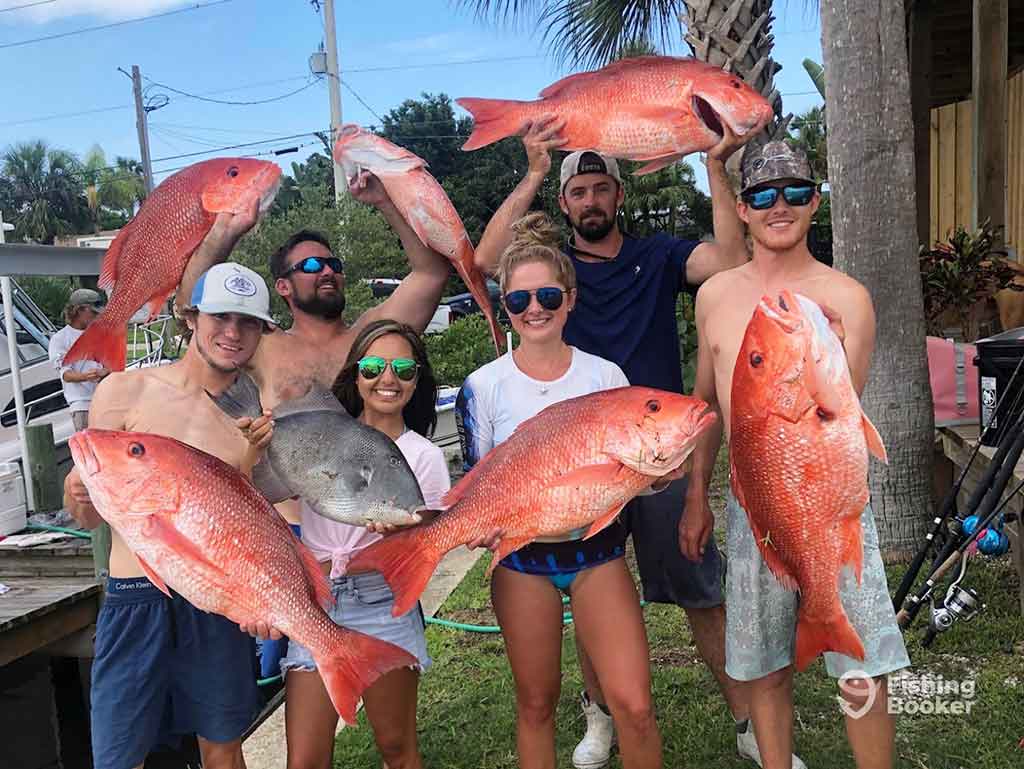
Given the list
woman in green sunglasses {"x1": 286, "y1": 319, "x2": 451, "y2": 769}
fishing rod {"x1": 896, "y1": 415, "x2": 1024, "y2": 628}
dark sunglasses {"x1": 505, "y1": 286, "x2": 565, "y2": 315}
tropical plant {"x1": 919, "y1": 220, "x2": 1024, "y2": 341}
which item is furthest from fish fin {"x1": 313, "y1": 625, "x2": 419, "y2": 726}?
tropical plant {"x1": 919, "y1": 220, "x2": 1024, "y2": 341}

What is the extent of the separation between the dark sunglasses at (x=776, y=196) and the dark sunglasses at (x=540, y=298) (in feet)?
2.02

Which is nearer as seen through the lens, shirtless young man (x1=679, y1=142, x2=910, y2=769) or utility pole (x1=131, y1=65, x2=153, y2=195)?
shirtless young man (x1=679, y1=142, x2=910, y2=769)

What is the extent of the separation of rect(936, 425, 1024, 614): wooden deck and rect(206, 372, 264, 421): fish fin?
3378 mm

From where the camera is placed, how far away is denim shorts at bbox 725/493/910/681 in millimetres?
2543

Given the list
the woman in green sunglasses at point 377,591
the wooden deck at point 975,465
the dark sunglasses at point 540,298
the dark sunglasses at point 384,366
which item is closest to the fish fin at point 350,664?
the woman in green sunglasses at point 377,591

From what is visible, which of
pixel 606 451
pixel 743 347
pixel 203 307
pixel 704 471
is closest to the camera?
pixel 743 347

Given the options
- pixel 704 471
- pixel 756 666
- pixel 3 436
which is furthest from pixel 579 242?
pixel 3 436

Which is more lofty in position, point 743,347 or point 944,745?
point 743,347

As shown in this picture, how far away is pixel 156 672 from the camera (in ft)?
8.79

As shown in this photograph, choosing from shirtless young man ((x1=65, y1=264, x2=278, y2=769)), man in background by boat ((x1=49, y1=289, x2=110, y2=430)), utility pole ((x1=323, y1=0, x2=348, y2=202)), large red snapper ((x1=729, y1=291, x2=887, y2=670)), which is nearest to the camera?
large red snapper ((x1=729, y1=291, x2=887, y2=670))

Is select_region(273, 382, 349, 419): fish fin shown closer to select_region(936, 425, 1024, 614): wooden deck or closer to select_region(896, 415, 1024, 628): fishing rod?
select_region(896, 415, 1024, 628): fishing rod

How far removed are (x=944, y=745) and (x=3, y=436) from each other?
32.6 ft

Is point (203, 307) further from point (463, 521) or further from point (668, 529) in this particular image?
point (668, 529)

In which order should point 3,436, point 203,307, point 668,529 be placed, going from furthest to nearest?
point 3,436
point 668,529
point 203,307
